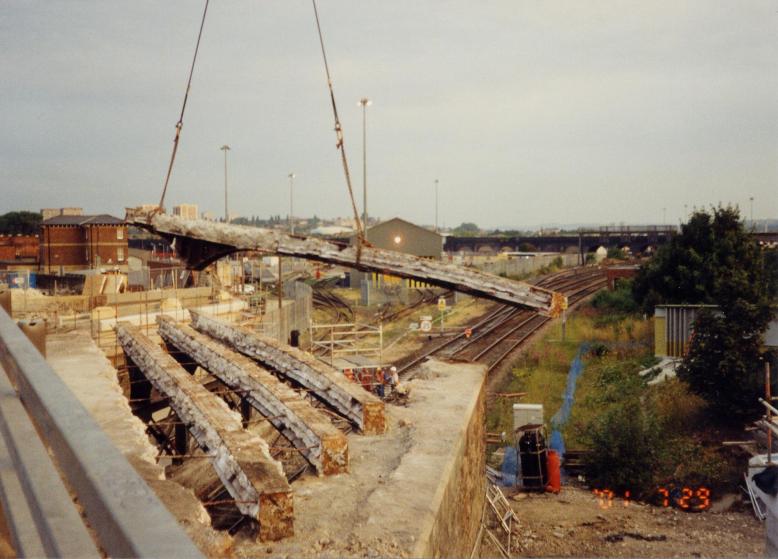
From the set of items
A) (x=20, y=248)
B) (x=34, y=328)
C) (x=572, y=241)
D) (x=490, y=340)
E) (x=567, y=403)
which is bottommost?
(x=567, y=403)

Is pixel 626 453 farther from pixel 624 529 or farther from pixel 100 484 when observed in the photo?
pixel 100 484

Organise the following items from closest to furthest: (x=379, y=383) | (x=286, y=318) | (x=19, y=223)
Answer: (x=379, y=383) < (x=286, y=318) < (x=19, y=223)

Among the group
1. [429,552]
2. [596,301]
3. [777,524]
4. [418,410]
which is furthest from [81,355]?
[596,301]

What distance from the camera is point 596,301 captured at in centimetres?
3494

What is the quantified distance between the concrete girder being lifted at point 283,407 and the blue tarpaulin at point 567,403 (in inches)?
396

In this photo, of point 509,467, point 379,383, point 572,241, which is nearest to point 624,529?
point 509,467

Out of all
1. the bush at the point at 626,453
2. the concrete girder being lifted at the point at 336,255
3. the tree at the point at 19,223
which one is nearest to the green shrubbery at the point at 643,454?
the bush at the point at 626,453

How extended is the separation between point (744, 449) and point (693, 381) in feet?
8.42

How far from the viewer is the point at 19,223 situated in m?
85.2

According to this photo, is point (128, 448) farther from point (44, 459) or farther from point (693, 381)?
point (693, 381)

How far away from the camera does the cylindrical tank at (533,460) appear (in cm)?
1408

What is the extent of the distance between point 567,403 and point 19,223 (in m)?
84.1

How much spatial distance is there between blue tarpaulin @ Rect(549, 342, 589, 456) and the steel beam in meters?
16.0

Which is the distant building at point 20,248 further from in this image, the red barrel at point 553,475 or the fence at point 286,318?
the red barrel at point 553,475
